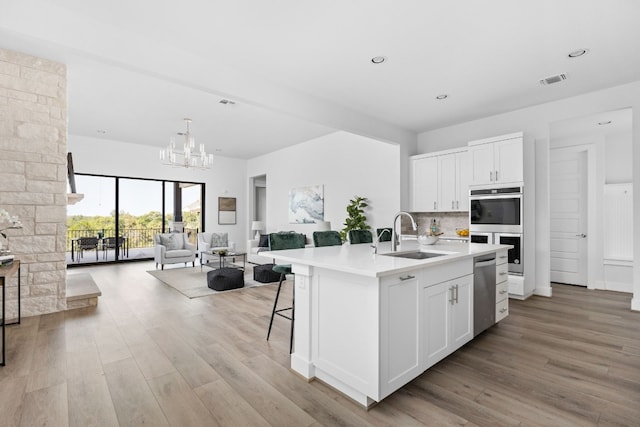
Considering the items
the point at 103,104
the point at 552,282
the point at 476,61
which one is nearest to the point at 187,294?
the point at 103,104

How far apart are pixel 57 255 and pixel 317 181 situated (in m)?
4.88

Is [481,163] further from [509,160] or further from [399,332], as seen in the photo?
[399,332]

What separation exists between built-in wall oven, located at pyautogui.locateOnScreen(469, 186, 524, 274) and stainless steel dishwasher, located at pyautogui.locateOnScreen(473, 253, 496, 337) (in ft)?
5.63

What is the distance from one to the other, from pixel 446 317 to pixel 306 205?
543cm

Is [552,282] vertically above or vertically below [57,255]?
below

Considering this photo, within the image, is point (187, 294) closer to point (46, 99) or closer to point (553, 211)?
point (46, 99)

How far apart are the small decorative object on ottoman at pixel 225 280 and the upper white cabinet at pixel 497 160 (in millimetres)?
3968

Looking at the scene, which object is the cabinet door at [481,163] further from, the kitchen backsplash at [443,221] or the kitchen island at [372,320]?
the kitchen island at [372,320]

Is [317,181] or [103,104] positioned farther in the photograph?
[317,181]

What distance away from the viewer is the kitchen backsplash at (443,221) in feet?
18.0

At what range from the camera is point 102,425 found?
1739 millimetres

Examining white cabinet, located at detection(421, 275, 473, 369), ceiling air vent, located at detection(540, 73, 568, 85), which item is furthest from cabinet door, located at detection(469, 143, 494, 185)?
white cabinet, located at detection(421, 275, 473, 369)

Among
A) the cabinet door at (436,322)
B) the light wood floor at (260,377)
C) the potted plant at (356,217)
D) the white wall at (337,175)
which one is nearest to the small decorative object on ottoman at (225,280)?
the light wood floor at (260,377)

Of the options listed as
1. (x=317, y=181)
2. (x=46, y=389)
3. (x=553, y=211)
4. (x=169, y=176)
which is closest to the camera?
(x=46, y=389)
